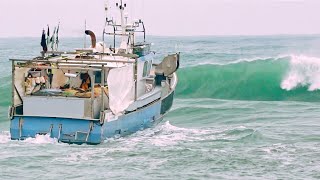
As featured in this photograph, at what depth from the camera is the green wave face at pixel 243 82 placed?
3706 cm

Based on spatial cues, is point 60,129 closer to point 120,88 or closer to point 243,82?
point 120,88

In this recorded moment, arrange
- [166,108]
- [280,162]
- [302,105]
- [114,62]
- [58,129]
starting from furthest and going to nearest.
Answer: [302,105]
[166,108]
[114,62]
[58,129]
[280,162]

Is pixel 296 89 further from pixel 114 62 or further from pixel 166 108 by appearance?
pixel 114 62

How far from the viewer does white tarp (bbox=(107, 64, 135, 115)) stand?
22359mm

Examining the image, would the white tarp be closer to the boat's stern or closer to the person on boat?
the boat's stern

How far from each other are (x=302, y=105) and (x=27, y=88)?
13227 mm

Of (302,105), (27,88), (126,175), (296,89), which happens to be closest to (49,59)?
(27,88)

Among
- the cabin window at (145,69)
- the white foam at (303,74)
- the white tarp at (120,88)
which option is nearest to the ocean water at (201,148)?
the white tarp at (120,88)

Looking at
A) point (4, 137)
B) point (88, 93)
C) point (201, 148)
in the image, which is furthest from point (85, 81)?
point (201, 148)

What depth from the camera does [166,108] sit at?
27.4 m

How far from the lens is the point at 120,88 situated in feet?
75.0

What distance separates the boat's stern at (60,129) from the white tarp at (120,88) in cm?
102

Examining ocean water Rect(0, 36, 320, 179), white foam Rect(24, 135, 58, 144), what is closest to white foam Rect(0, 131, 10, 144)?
ocean water Rect(0, 36, 320, 179)

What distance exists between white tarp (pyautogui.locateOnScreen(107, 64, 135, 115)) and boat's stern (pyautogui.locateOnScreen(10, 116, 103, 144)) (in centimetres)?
102
